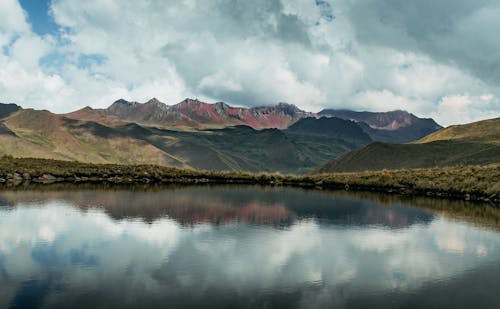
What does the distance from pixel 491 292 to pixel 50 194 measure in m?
52.1

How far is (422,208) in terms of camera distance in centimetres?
5212

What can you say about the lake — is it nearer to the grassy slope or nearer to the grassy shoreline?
the grassy shoreline

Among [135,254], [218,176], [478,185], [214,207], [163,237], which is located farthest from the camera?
[218,176]

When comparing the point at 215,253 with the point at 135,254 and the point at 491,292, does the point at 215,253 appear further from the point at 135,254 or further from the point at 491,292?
the point at 491,292

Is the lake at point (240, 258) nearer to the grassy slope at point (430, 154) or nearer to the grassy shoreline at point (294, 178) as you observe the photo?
the grassy shoreline at point (294, 178)

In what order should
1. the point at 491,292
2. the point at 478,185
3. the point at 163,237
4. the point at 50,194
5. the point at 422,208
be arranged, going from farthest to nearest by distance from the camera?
1. the point at 478,185
2. the point at 50,194
3. the point at 422,208
4. the point at 163,237
5. the point at 491,292

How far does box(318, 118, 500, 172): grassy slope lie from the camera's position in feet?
438

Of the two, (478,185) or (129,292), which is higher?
(478,185)

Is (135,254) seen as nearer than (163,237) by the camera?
Yes

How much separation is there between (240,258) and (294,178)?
75667mm

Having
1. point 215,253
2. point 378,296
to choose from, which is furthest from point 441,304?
point 215,253

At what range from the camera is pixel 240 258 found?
84.2ft

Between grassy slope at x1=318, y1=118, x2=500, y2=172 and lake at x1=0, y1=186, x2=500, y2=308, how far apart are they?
97049mm

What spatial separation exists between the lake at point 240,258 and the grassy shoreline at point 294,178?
22.6 meters
